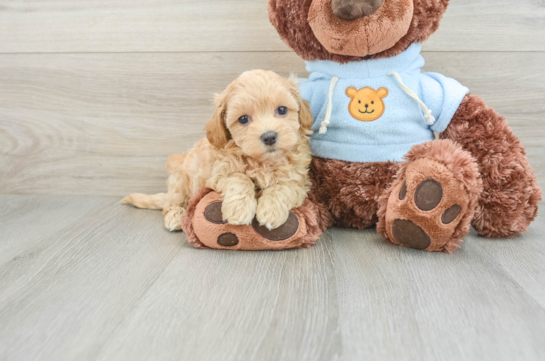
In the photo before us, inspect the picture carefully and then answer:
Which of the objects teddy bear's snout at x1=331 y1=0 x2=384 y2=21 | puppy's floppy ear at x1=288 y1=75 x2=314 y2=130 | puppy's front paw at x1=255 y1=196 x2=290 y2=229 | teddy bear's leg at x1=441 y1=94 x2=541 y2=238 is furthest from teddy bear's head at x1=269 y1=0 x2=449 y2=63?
puppy's front paw at x1=255 y1=196 x2=290 y2=229

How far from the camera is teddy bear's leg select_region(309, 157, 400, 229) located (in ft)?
3.45

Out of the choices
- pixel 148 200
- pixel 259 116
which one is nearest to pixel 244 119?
pixel 259 116

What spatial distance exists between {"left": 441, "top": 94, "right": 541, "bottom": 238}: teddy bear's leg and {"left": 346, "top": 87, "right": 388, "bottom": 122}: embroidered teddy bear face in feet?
0.66

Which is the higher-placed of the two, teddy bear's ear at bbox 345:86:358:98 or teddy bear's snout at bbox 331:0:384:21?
teddy bear's snout at bbox 331:0:384:21

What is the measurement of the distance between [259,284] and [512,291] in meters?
0.49

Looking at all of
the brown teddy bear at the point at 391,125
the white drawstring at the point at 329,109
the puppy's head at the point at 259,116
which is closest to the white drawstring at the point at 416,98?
the brown teddy bear at the point at 391,125

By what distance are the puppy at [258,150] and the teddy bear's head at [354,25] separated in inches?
5.0

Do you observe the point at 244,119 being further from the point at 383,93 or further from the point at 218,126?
the point at 383,93

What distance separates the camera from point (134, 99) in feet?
4.83

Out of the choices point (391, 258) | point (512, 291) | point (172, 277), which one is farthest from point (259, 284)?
point (512, 291)

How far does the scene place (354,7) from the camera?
2.94ft

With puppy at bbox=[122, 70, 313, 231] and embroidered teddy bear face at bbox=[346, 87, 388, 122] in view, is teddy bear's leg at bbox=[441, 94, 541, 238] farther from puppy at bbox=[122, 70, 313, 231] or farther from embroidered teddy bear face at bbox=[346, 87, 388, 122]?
puppy at bbox=[122, 70, 313, 231]

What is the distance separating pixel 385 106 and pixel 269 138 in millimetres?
328

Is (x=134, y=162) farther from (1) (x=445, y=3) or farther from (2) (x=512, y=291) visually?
(2) (x=512, y=291)
